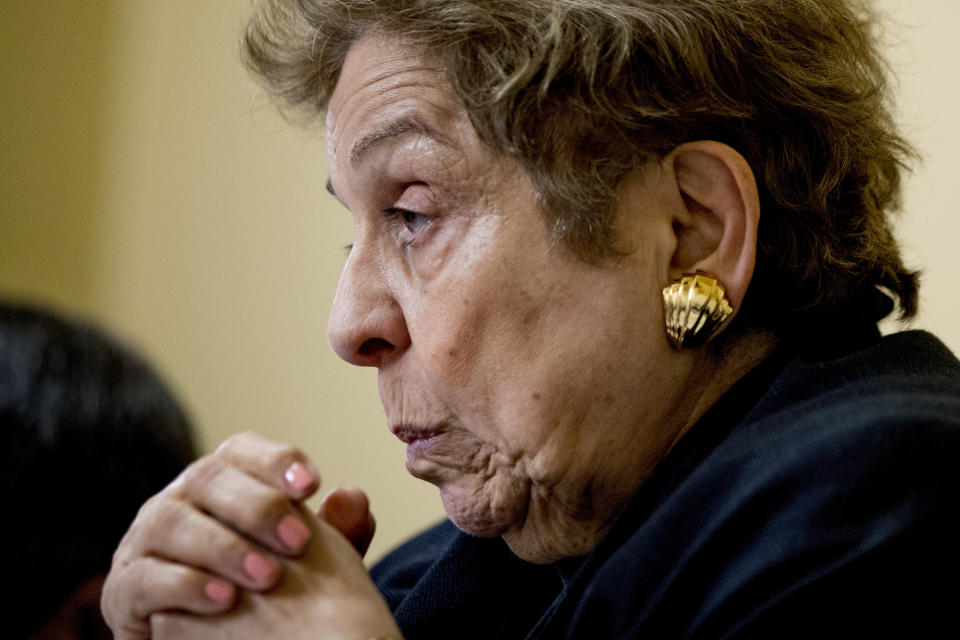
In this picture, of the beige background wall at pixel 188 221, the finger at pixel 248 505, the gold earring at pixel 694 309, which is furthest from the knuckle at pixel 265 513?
the beige background wall at pixel 188 221

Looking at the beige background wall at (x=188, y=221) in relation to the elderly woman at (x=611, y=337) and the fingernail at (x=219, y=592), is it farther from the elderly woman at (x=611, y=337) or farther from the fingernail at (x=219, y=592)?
the fingernail at (x=219, y=592)

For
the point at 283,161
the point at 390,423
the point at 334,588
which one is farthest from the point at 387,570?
the point at 283,161

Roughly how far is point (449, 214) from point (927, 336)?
21.4 inches

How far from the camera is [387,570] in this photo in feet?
5.08

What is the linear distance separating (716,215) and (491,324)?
0.26m

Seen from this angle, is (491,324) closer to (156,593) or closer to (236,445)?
(236,445)

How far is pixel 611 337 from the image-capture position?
3.33ft

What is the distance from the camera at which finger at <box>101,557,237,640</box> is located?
0.95 meters

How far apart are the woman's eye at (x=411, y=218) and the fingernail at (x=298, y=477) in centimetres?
30

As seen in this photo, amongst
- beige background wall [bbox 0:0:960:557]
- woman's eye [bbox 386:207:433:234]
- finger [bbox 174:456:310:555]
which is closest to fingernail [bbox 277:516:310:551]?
finger [bbox 174:456:310:555]

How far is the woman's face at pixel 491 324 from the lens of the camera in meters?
1.02

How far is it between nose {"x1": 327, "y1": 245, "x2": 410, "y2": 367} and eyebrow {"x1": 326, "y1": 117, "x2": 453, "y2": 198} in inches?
4.3

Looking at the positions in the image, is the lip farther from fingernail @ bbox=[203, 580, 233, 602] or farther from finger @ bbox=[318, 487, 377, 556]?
fingernail @ bbox=[203, 580, 233, 602]

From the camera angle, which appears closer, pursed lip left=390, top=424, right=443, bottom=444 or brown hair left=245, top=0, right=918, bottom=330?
brown hair left=245, top=0, right=918, bottom=330
